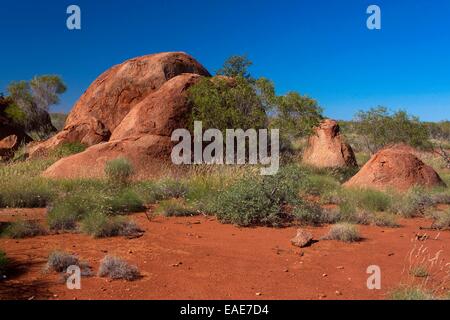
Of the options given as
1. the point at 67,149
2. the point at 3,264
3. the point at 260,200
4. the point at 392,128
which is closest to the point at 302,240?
the point at 260,200

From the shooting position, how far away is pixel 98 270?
Result: 5.25 meters

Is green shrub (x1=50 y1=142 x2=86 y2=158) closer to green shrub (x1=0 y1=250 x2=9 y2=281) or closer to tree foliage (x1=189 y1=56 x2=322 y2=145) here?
tree foliage (x1=189 y1=56 x2=322 y2=145)

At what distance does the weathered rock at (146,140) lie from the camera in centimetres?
1236

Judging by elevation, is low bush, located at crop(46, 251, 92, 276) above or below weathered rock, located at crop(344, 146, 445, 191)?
below

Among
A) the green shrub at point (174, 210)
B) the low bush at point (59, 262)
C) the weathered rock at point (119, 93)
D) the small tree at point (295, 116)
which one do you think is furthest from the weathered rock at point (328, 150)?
the low bush at point (59, 262)

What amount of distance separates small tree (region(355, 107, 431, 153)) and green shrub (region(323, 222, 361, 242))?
14.3 meters

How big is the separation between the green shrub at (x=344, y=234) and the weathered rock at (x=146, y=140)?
20.9ft

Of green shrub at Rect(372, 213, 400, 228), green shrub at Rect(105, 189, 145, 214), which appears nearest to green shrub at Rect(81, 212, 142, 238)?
green shrub at Rect(105, 189, 145, 214)

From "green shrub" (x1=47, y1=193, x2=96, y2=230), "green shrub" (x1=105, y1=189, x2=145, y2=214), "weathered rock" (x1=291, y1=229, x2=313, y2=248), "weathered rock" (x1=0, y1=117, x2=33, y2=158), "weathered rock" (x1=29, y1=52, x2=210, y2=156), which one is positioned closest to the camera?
"weathered rock" (x1=291, y1=229, x2=313, y2=248)

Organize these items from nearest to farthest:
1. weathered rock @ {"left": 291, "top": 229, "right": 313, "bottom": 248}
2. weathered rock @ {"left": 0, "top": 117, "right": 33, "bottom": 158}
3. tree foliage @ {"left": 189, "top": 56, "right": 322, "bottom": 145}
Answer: weathered rock @ {"left": 291, "top": 229, "right": 313, "bottom": 248} < tree foliage @ {"left": 189, "top": 56, "right": 322, "bottom": 145} < weathered rock @ {"left": 0, "top": 117, "right": 33, "bottom": 158}

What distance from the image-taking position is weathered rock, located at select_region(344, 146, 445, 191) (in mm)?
11711
